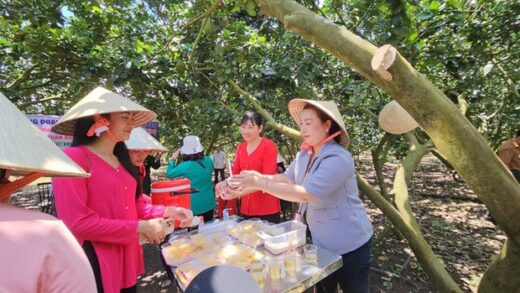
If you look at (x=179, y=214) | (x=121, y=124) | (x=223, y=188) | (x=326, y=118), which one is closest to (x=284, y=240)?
(x=223, y=188)

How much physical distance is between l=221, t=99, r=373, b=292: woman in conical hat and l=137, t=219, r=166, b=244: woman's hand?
62cm

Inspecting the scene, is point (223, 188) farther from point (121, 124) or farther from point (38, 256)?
point (38, 256)

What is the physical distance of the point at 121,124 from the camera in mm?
1900

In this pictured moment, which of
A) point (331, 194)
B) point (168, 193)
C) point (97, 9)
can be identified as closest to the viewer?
point (331, 194)

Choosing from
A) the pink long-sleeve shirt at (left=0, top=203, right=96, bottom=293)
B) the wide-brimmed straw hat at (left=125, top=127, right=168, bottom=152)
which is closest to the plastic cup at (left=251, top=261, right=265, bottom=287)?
the pink long-sleeve shirt at (left=0, top=203, right=96, bottom=293)

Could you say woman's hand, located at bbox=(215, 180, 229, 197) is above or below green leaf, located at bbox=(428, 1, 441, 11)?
A: below

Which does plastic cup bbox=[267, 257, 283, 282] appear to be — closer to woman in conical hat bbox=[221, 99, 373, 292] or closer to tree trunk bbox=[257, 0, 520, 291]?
woman in conical hat bbox=[221, 99, 373, 292]

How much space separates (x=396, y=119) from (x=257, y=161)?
5.22ft

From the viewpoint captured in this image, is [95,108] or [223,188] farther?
[223,188]

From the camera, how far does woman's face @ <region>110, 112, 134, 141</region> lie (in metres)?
1.88

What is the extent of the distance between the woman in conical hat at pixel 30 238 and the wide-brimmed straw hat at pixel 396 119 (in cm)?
274

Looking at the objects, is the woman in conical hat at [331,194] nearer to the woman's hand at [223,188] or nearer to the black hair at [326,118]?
the black hair at [326,118]

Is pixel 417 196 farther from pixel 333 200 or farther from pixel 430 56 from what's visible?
pixel 333 200

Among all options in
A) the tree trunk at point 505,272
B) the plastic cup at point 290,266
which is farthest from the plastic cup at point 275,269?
the tree trunk at point 505,272
